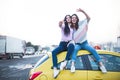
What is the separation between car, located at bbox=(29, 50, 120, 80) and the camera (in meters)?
7.52

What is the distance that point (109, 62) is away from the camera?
309 inches

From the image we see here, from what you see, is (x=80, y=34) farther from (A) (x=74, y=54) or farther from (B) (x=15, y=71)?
(B) (x=15, y=71)

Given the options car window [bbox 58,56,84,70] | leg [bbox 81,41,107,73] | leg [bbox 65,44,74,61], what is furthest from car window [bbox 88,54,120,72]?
leg [bbox 65,44,74,61]

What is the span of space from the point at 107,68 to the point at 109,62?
0.19 m

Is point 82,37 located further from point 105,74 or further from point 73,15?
point 105,74

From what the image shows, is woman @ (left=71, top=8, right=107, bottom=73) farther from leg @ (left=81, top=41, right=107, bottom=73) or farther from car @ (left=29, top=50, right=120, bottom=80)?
car @ (left=29, top=50, right=120, bottom=80)

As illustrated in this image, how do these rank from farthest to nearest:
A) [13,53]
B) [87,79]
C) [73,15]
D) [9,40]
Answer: [13,53]
[9,40]
[73,15]
[87,79]

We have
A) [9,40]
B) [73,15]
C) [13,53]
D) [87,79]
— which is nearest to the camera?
[87,79]

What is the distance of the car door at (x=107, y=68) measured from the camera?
752 centimetres

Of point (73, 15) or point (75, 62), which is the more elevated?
point (73, 15)

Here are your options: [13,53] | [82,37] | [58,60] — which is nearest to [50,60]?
[58,60]

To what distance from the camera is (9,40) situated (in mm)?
50281

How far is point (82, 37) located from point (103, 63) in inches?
33.2

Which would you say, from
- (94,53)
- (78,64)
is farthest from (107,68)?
(78,64)
